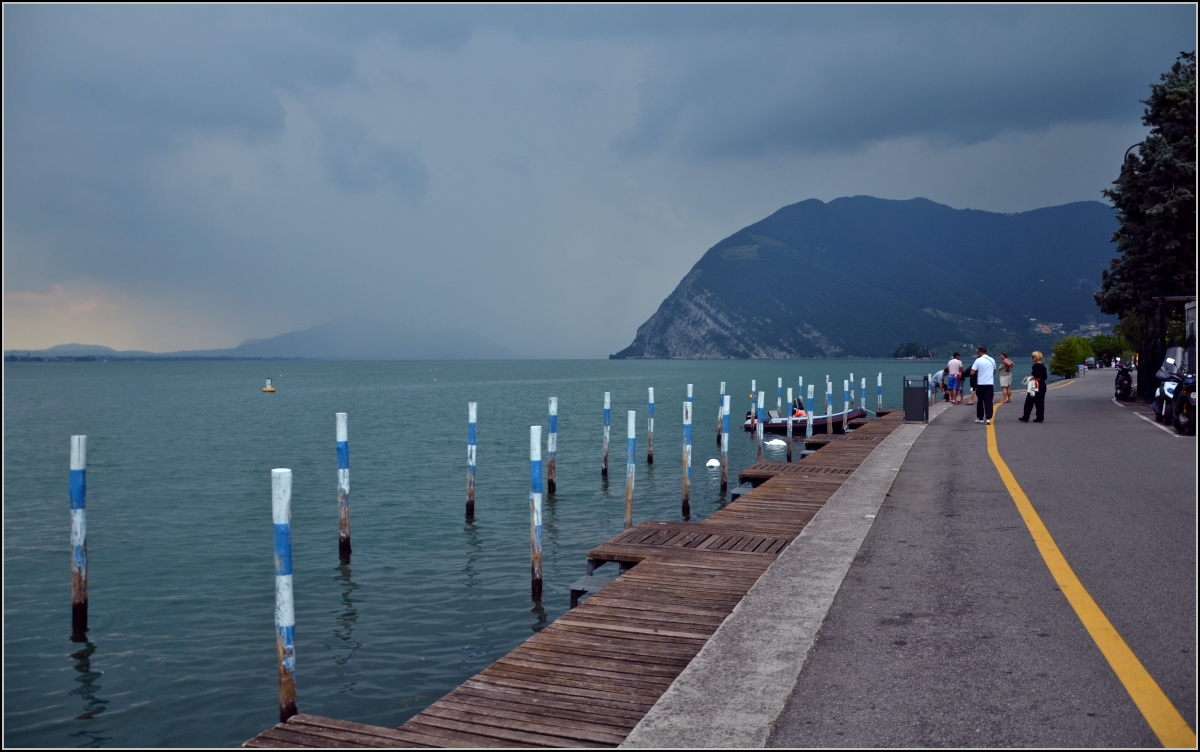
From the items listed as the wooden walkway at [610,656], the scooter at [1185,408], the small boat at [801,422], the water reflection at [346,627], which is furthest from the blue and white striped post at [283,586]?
the small boat at [801,422]

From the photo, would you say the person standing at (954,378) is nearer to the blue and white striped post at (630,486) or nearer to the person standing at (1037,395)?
the person standing at (1037,395)

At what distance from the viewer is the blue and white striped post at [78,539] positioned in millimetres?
11438

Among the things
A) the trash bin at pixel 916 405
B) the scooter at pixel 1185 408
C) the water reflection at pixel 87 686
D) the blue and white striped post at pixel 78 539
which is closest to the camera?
the water reflection at pixel 87 686

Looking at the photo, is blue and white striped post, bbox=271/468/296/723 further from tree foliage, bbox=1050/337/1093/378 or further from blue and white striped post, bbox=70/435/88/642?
tree foliage, bbox=1050/337/1093/378

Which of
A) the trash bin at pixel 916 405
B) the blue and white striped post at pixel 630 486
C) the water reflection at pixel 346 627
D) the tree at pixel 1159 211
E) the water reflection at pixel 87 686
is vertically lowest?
the water reflection at pixel 87 686

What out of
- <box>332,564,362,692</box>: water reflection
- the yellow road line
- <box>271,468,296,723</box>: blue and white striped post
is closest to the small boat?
<box>332,564,362,692</box>: water reflection

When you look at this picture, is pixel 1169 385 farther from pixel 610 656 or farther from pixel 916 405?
pixel 610 656

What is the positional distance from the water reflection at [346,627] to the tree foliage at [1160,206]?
23168mm

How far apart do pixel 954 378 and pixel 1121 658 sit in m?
33.4

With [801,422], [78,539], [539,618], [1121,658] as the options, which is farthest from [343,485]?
[801,422]

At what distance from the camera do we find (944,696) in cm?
488

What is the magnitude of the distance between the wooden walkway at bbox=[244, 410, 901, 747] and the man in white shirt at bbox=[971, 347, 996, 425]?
14791 millimetres

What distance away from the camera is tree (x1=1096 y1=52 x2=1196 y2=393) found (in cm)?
2507

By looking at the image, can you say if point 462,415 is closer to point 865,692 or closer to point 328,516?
point 328,516
